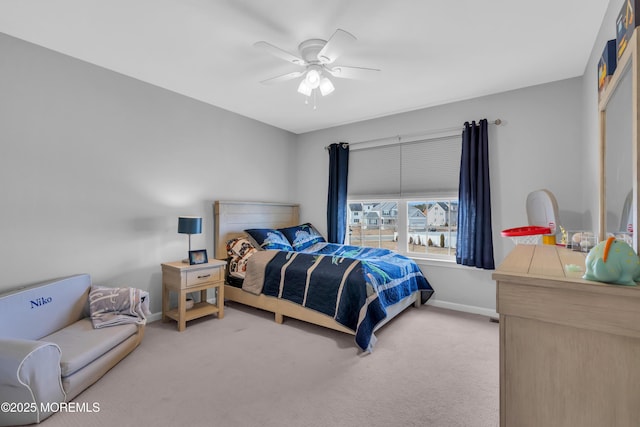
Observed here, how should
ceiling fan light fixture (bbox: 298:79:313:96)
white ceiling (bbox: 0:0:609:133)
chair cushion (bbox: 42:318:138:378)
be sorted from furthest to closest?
ceiling fan light fixture (bbox: 298:79:313:96) → white ceiling (bbox: 0:0:609:133) → chair cushion (bbox: 42:318:138:378)

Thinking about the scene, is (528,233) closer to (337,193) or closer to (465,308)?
(465,308)

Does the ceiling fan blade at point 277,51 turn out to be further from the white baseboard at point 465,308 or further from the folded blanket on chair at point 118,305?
the white baseboard at point 465,308

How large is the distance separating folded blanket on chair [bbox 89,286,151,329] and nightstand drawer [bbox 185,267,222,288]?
0.46m

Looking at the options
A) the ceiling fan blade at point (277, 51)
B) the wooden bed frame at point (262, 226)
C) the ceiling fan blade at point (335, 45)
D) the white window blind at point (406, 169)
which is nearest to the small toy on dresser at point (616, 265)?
the ceiling fan blade at point (335, 45)

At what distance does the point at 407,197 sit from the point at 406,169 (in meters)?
0.39

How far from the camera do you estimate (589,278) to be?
836 millimetres

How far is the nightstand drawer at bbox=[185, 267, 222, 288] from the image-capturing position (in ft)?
9.61

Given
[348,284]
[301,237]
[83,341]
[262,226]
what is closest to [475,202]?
[348,284]

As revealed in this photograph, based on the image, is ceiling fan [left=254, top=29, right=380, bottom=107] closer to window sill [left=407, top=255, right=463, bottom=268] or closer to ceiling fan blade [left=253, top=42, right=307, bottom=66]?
ceiling fan blade [left=253, top=42, right=307, bottom=66]

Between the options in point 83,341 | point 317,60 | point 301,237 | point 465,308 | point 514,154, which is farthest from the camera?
point 301,237

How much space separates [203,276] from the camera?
304 cm

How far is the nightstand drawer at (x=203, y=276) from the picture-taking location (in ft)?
9.61

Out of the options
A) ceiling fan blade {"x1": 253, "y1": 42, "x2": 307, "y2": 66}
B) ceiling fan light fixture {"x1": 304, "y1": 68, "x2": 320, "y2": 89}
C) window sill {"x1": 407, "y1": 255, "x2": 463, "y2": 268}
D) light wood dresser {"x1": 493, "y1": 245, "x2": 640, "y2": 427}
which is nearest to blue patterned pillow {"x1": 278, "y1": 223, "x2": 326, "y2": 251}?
window sill {"x1": 407, "y1": 255, "x2": 463, "y2": 268}

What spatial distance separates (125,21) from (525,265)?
287 cm
